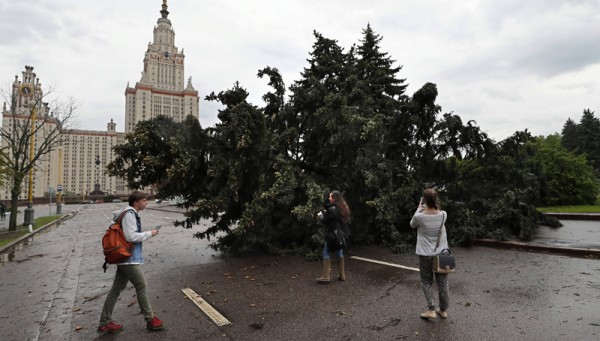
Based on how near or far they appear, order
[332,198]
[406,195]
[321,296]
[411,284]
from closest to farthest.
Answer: [321,296] < [411,284] < [332,198] < [406,195]

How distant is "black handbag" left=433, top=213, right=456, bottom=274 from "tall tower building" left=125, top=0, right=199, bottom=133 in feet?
430

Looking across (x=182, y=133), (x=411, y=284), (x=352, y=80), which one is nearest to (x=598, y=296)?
(x=411, y=284)

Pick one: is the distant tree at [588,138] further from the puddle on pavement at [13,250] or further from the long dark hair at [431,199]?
the puddle on pavement at [13,250]

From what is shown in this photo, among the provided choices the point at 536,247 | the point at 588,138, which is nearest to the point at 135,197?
the point at 536,247

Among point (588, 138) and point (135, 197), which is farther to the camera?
point (588, 138)

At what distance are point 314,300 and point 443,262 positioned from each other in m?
2.03

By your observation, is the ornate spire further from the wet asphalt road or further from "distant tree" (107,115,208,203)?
the wet asphalt road

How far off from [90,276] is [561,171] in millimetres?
23423

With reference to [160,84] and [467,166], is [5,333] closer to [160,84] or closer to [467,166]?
[467,166]

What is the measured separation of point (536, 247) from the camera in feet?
27.8

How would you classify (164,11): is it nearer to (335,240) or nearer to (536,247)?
(335,240)

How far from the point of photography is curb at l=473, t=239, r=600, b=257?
7687 mm

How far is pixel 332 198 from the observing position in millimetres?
6324

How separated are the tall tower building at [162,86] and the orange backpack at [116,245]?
130m
